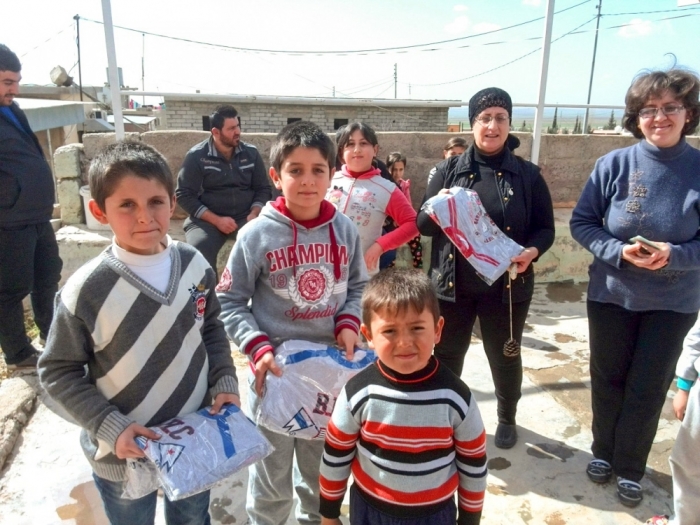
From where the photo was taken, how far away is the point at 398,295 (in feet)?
4.66

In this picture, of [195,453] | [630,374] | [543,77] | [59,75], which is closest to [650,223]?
[630,374]

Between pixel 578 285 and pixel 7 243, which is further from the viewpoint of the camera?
pixel 578 285

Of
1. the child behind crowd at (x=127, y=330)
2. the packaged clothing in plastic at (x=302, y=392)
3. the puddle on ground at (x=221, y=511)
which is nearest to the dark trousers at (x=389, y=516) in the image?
the packaged clothing in plastic at (x=302, y=392)

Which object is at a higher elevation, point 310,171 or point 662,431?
point 310,171

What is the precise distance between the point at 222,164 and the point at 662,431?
10.9 feet

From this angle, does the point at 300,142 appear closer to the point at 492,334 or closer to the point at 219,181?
the point at 492,334

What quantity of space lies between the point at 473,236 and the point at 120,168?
5.12 ft

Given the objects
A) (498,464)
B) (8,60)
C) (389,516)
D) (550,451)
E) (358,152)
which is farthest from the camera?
(358,152)

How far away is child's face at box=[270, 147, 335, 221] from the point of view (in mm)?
1764

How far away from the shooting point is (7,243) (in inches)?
116

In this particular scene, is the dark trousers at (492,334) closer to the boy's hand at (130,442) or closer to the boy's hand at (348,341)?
the boy's hand at (348,341)

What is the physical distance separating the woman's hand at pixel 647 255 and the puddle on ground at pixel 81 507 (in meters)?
2.47

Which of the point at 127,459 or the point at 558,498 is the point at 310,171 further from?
the point at 558,498

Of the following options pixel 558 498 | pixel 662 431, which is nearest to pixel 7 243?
pixel 558 498
